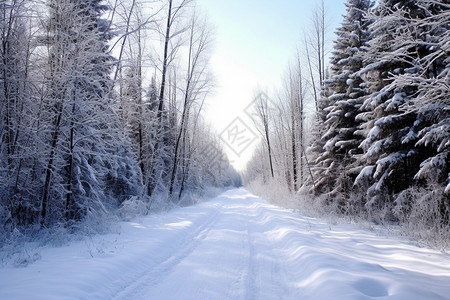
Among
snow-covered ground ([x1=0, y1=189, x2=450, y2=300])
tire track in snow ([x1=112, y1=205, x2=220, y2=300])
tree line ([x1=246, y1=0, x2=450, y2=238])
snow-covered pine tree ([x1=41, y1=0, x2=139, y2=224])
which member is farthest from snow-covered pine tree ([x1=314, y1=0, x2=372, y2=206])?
snow-covered pine tree ([x1=41, y1=0, x2=139, y2=224])

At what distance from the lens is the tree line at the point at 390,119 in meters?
5.45

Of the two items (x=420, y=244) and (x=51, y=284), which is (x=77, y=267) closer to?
(x=51, y=284)

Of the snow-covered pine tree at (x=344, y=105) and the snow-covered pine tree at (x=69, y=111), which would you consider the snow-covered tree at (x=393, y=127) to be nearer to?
the snow-covered pine tree at (x=344, y=105)

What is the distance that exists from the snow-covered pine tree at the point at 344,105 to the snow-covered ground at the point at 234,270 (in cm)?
655

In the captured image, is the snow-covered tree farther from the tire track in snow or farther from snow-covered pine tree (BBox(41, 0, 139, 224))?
snow-covered pine tree (BBox(41, 0, 139, 224))

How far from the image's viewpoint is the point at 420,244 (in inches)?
235

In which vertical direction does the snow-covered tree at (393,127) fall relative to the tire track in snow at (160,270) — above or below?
above

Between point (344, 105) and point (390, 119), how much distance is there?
14.1 feet

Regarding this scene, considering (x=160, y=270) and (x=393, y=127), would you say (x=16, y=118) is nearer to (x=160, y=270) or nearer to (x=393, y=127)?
(x=160, y=270)

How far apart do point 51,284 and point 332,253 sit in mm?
5363

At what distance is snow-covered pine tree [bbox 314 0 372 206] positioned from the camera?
12559 millimetres

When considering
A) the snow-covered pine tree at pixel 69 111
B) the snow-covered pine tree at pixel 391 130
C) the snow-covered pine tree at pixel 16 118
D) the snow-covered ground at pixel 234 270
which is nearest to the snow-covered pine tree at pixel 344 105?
the snow-covered pine tree at pixel 391 130

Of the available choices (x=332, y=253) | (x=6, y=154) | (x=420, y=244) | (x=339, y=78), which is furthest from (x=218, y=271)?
(x=339, y=78)

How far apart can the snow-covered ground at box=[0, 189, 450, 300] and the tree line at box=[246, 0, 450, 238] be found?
8.75 ft
